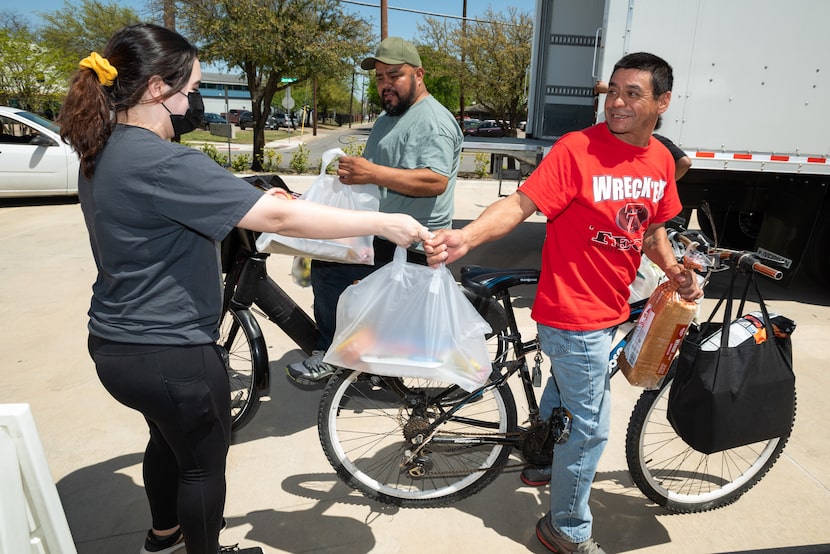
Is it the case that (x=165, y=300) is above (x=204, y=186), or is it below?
below

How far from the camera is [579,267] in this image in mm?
2156

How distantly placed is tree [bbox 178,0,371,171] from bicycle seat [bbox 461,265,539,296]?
14.7 m

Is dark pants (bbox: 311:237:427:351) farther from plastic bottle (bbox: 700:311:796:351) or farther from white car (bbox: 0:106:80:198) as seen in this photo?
white car (bbox: 0:106:80:198)

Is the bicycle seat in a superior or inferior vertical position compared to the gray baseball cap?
inferior

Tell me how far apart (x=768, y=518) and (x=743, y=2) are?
429 cm

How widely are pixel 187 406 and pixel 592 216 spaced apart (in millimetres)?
1519

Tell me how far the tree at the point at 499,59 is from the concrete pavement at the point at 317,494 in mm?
23274

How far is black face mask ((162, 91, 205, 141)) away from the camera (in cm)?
176

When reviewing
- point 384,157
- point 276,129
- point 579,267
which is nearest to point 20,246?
point 384,157

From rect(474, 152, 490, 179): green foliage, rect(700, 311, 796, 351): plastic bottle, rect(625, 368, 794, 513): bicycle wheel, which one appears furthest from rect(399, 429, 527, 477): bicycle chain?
rect(474, 152, 490, 179): green foliage

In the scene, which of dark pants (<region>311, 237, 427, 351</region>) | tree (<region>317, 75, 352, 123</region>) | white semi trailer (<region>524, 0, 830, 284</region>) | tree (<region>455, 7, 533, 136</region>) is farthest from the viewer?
tree (<region>317, 75, 352, 123</region>)

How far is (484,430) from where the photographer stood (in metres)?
2.72

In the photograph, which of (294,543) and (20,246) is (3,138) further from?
(294,543)

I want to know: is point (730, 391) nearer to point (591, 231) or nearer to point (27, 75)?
point (591, 231)
